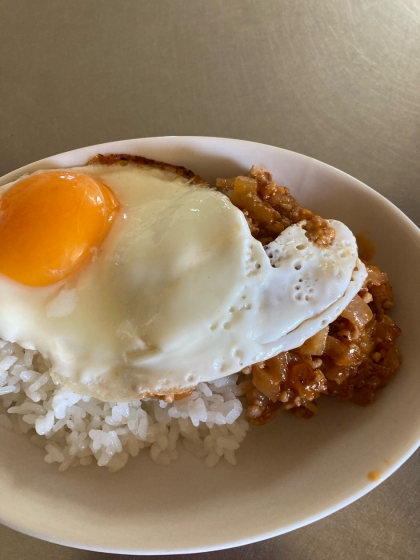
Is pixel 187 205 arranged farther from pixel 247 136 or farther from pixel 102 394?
pixel 247 136

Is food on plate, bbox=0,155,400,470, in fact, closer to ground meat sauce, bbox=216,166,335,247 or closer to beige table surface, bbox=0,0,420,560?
ground meat sauce, bbox=216,166,335,247

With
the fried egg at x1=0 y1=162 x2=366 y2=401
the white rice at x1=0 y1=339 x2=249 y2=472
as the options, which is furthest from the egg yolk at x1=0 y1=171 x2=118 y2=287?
the white rice at x1=0 y1=339 x2=249 y2=472

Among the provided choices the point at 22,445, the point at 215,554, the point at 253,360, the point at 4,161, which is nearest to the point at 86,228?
the point at 253,360

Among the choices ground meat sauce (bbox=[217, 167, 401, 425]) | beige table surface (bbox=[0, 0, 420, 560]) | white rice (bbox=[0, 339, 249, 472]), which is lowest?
white rice (bbox=[0, 339, 249, 472])

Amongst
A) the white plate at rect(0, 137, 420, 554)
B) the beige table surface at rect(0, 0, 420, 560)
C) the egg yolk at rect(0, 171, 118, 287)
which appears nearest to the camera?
the white plate at rect(0, 137, 420, 554)

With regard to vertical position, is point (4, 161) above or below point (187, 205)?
below

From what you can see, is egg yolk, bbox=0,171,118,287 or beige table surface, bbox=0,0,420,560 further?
beige table surface, bbox=0,0,420,560

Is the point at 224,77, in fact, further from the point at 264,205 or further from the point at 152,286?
the point at 152,286
